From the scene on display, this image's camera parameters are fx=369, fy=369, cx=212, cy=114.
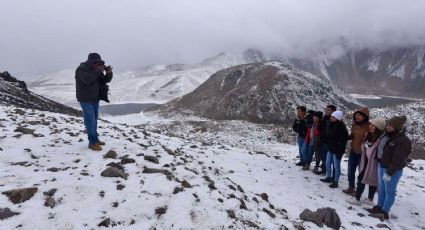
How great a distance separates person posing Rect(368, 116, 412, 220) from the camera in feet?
31.3

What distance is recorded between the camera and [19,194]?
723cm

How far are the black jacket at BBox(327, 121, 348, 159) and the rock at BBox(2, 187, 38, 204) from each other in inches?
360

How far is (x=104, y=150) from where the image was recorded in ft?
36.1

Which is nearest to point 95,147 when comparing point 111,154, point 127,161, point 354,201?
point 111,154

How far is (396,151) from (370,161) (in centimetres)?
130

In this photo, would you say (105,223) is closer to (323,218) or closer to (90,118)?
(90,118)

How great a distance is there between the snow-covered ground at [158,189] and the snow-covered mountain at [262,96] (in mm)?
45895

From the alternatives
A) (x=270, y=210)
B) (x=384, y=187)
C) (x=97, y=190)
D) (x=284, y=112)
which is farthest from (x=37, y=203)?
(x=284, y=112)

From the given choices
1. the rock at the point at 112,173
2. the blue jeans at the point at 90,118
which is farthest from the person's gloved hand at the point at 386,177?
the blue jeans at the point at 90,118

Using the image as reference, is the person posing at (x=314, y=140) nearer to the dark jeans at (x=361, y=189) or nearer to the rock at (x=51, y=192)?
the dark jeans at (x=361, y=189)

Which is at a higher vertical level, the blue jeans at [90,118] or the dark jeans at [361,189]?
the blue jeans at [90,118]

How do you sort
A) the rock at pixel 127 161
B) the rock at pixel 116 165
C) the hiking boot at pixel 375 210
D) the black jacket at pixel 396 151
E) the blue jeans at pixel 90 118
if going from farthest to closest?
the blue jeans at pixel 90 118
the hiking boot at pixel 375 210
the rock at pixel 127 161
the black jacket at pixel 396 151
the rock at pixel 116 165

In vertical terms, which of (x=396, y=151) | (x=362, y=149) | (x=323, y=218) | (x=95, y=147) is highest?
(x=396, y=151)

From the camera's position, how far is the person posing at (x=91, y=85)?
34.0ft
